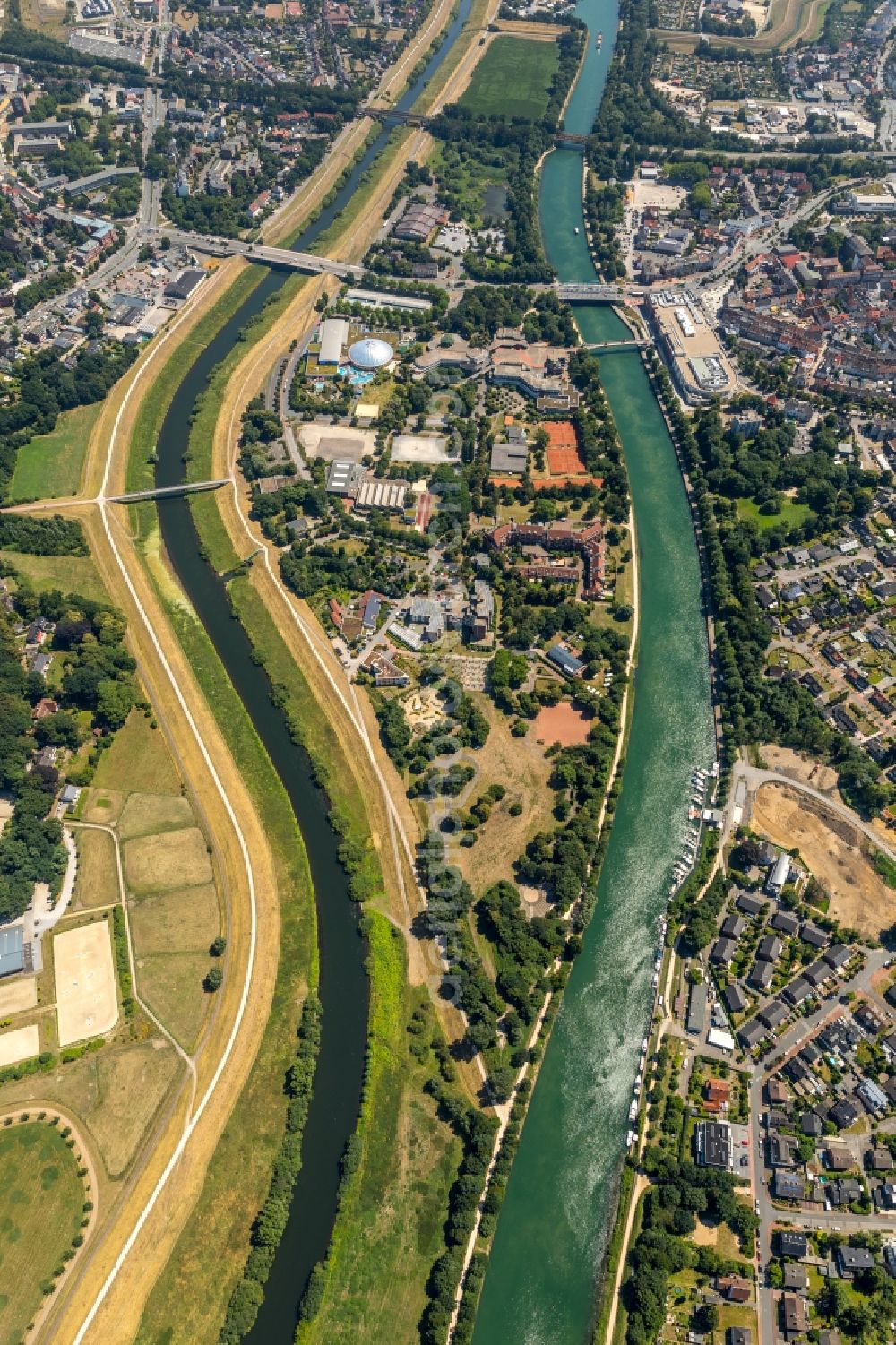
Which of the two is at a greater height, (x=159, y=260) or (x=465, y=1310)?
(x=159, y=260)

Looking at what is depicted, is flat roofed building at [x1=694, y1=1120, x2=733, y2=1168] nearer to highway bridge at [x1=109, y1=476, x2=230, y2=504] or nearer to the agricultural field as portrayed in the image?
the agricultural field

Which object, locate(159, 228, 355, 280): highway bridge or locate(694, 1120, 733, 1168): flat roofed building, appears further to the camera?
locate(159, 228, 355, 280): highway bridge

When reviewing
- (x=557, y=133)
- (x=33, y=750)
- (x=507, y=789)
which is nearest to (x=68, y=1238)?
(x=33, y=750)

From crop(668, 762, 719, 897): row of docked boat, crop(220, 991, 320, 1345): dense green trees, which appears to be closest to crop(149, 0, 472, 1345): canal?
crop(220, 991, 320, 1345): dense green trees

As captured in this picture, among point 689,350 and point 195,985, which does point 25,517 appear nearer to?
point 195,985

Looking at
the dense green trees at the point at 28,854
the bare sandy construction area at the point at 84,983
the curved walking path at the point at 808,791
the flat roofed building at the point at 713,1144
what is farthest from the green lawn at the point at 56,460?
the flat roofed building at the point at 713,1144

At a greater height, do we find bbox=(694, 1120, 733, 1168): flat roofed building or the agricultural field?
the agricultural field

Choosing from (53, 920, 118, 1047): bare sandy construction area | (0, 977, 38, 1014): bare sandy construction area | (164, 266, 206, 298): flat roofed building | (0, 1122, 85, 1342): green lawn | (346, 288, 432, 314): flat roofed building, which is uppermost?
(346, 288, 432, 314): flat roofed building

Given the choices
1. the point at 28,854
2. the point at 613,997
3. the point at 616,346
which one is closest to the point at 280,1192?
the point at 613,997

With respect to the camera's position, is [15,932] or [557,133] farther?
[557,133]
